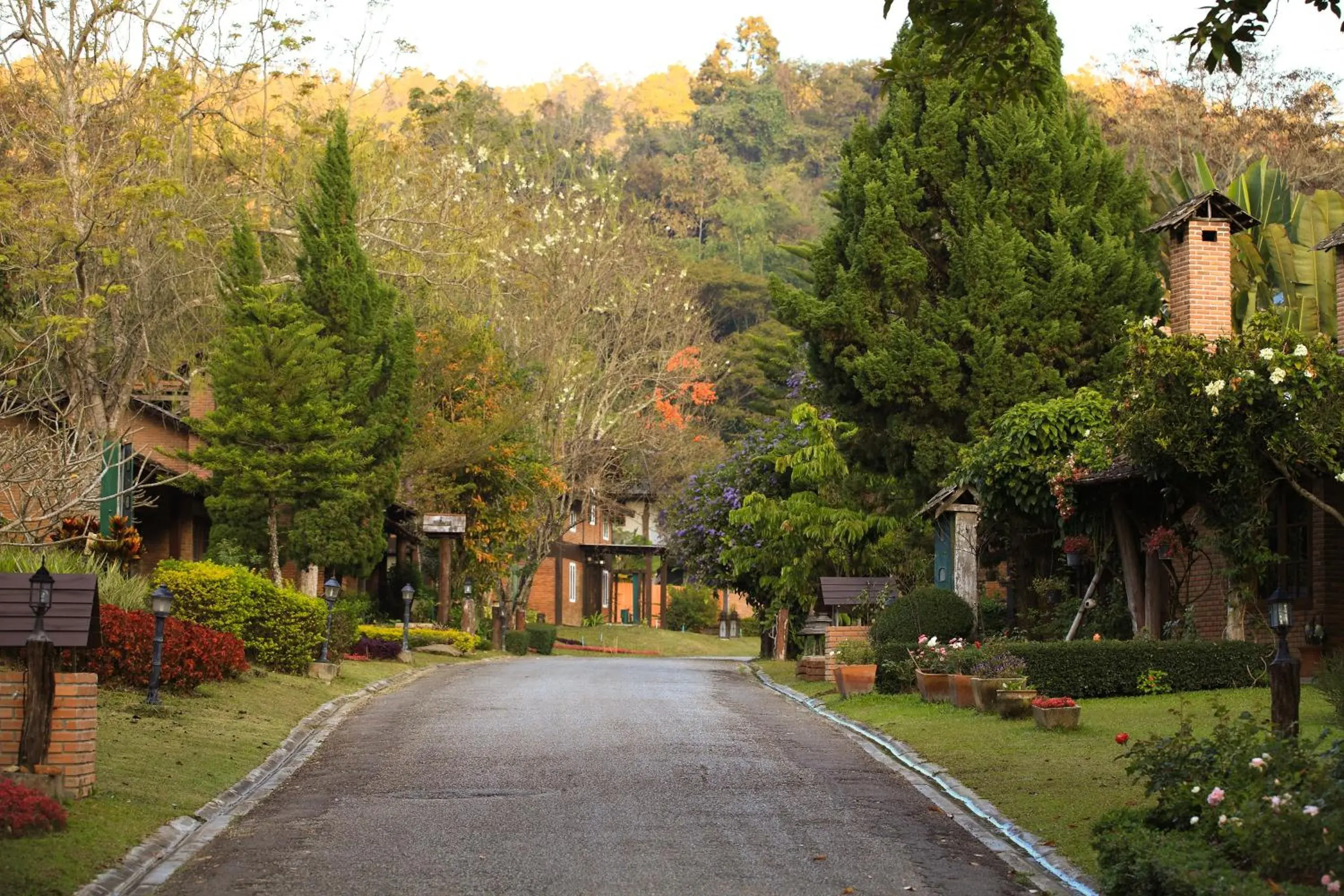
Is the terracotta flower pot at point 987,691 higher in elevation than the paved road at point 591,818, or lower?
higher

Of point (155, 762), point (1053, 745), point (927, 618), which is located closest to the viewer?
point (155, 762)

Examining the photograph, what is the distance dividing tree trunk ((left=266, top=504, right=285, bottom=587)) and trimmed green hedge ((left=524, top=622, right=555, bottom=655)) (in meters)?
→ 18.4

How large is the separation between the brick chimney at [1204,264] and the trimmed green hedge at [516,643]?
26.1 metres

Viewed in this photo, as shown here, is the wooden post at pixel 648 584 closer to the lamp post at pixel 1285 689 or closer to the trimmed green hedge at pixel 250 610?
the trimmed green hedge at pixel 250 610

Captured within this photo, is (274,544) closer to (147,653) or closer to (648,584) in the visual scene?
(147,653)

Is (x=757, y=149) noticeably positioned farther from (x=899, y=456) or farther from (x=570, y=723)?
(x=570, y=723)

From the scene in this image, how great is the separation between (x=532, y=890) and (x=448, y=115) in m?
54.5

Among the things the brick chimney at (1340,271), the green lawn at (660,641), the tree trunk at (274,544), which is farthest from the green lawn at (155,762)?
the green lawn at (660,641)

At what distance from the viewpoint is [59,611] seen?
1257cm

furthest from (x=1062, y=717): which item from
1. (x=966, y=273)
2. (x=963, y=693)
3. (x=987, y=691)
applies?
(x=966, y=273)

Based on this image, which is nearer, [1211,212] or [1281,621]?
[1281,621]

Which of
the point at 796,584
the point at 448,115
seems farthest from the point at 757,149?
the point at 796,584

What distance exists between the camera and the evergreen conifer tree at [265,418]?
29.1 metres

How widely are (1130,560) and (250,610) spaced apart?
12721 millimetres
